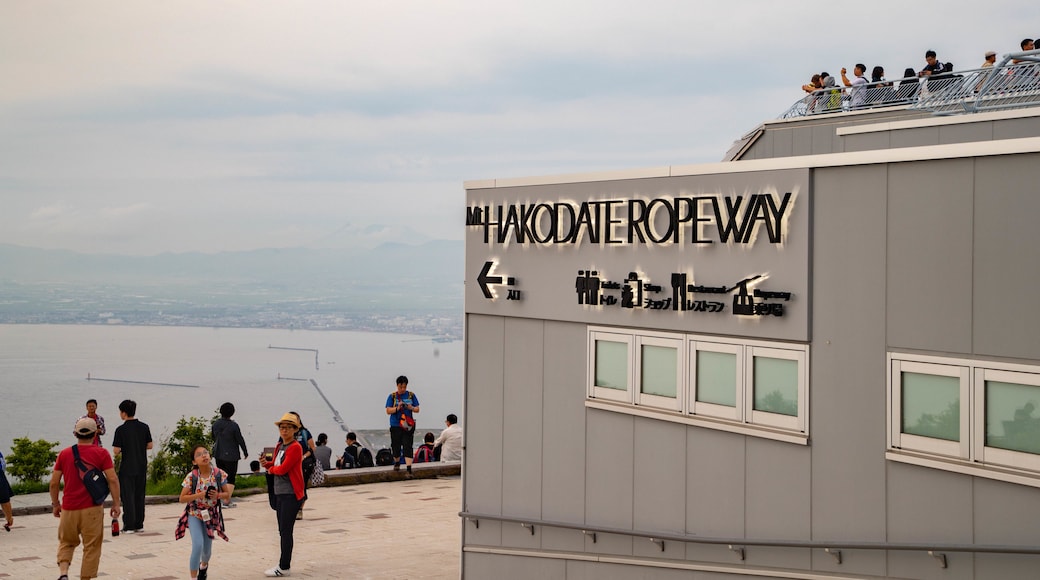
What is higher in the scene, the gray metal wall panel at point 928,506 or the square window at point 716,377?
the square window at point 716,377

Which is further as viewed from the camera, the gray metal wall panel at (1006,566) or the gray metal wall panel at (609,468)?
the gray metal wall panel at (609,468)

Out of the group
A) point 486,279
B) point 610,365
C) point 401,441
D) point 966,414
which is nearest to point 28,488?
point 401,441

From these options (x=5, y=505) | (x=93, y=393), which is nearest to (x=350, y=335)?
(x=93, y=393)

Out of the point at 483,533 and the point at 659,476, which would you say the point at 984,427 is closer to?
the point at 659,476

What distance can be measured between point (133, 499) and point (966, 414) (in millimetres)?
11507

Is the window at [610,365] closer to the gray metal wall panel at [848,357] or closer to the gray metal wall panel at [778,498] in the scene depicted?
the gray metal wall panel at [778,498]

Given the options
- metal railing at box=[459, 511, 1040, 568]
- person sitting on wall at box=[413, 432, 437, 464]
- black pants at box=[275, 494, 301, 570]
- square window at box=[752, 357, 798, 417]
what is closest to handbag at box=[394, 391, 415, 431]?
person sitting on wall at box=[413, 432, 437, 464]

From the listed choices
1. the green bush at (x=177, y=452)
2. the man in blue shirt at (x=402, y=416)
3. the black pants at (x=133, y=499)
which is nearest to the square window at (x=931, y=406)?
the black pants at (x=133, y=499)

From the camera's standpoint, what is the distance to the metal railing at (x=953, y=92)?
14.9 m

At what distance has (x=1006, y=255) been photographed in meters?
7.37

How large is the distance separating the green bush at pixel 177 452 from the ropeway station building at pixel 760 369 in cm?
857

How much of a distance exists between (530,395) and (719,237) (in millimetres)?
3176

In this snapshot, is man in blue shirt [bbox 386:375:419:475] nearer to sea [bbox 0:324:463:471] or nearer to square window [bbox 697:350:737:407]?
square window [bbox 697:350:737:407]

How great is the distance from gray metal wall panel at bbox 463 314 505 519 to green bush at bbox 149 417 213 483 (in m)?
8.36
